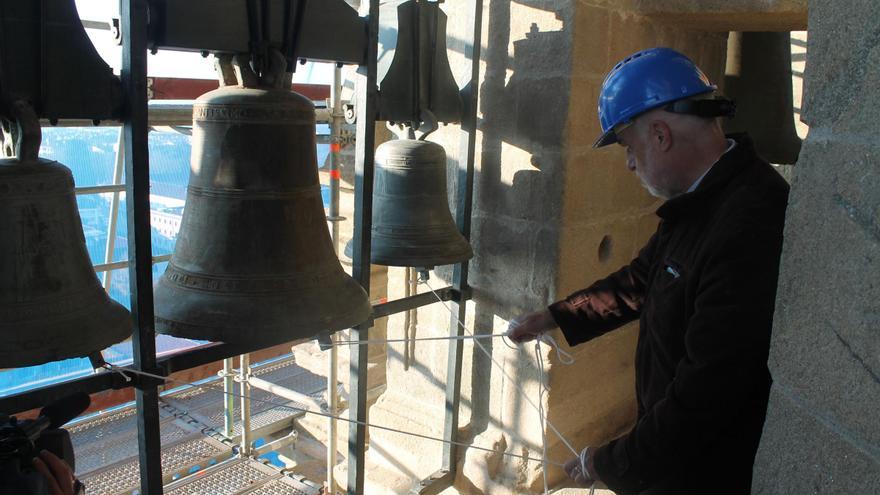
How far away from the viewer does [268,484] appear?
485 centimetres

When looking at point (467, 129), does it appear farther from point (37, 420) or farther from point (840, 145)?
point (840, 145)

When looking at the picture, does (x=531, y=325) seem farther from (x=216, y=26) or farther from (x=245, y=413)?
(x=245, y=413)

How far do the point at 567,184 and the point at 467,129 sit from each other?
0.40 metres

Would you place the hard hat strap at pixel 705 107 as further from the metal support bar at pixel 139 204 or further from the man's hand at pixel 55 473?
the man's hand at pixel 55 473

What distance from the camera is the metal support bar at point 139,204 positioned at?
5.08 feet

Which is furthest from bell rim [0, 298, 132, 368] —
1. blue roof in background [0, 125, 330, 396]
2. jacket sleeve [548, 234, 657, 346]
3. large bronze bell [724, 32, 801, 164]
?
blue roof in background [0, 125, 330, 396]

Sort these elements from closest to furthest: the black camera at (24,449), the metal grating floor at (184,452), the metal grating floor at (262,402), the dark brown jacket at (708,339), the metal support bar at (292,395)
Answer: the black camera at (24,449) → the dark brown jacket at (708,339) → the metal grating floor at (184,452) → the metal support bar at (292,395) → the metal grating floor at (262,402)

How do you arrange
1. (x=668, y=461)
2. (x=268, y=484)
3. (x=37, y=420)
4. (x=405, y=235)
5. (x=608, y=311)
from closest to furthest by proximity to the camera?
(x=37, y=420)
(x=668, y=461)
(x=608, y=311)
(x=405, y=235)
(x=268, y=484)

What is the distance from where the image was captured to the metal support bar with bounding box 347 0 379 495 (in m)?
2.07

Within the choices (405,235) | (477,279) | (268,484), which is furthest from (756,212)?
(268,484)

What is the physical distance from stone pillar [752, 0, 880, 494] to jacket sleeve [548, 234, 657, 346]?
120 centimetres

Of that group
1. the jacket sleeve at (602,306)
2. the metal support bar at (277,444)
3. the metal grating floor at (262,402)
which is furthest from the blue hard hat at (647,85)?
the metal support bar at (277,444)

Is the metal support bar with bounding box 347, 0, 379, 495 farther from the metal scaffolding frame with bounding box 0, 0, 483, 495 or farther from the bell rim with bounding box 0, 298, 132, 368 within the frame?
the bell rim with bounding box 0, 298, 132, 368

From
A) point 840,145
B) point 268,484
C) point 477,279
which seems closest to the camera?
point 840,145
